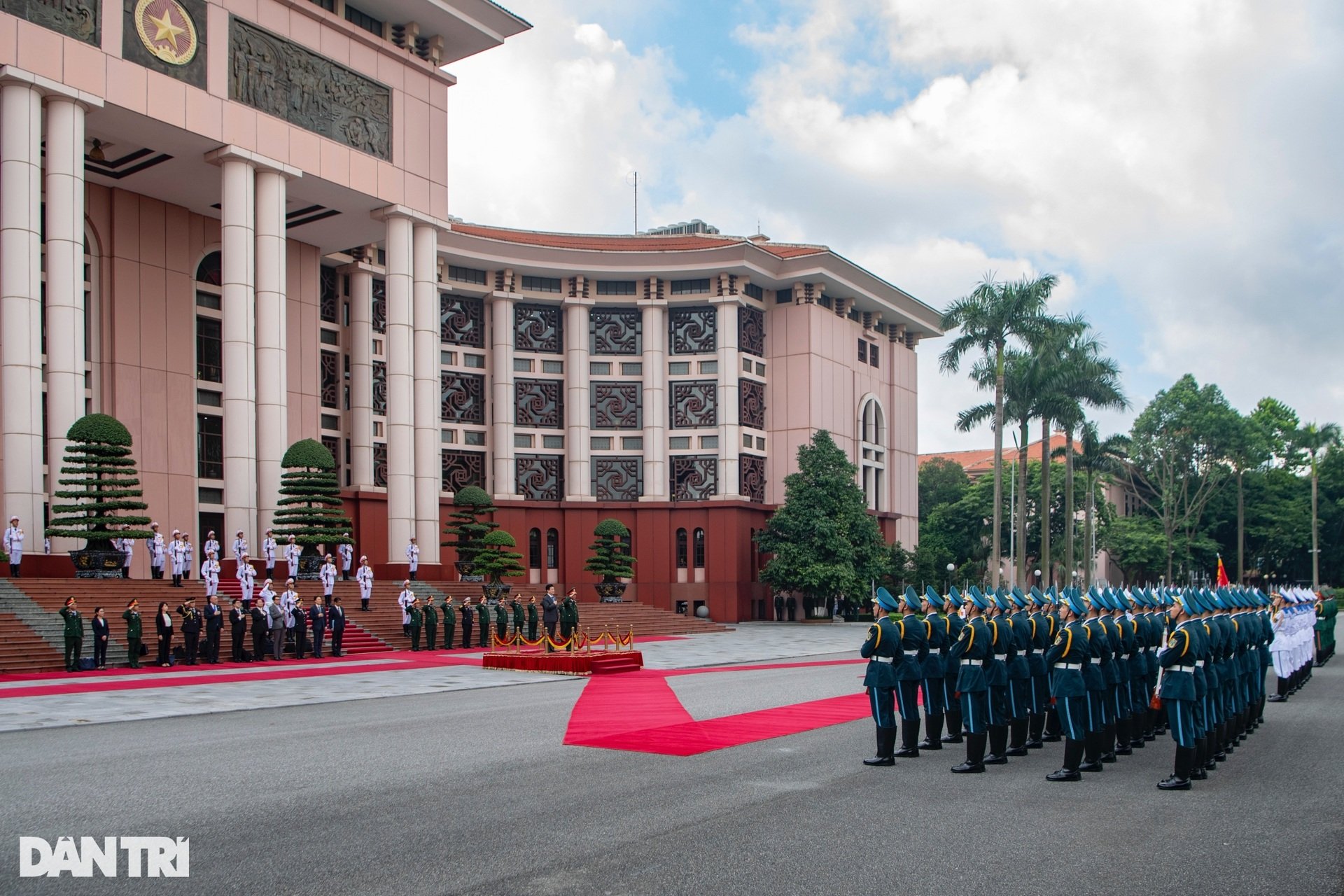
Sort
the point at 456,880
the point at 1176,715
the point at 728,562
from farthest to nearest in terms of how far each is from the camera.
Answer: the point at 728,562 → the point at 1176,715 → the point at 456,880

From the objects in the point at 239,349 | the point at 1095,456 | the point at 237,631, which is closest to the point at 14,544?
the point at 237,631

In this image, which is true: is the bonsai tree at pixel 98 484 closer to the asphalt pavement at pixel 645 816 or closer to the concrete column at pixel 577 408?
the asphalt pavement at pixel 645 816

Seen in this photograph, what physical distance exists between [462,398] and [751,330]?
483 inches

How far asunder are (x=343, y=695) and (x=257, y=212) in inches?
734

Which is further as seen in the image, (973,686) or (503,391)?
(503,391)

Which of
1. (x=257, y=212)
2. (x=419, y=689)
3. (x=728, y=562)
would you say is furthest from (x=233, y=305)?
(x=728, y=562)

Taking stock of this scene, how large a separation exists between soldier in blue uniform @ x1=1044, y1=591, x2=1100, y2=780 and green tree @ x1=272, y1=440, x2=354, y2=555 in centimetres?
2312

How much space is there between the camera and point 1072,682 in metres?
10.7

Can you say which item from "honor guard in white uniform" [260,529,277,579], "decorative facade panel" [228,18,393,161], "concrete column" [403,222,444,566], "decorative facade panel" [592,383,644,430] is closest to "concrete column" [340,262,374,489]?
"concrete column" [403,222,444,566]

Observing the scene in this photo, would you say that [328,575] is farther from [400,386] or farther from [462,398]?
[462,398]

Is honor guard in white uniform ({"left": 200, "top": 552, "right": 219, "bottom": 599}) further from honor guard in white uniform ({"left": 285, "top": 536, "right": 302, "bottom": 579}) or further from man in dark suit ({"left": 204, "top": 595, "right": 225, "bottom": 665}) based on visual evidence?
honor guard in white uniform ({"left": 285, "top": 536, "right": 302, "bottom": 579})

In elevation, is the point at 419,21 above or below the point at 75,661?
above

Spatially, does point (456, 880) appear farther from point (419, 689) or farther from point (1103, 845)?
point (419, 689)

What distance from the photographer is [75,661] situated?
842 inches
